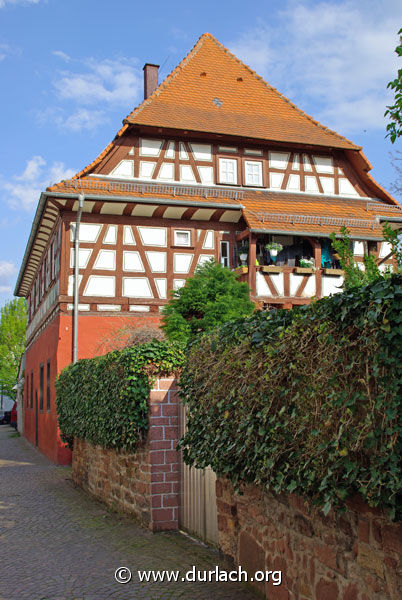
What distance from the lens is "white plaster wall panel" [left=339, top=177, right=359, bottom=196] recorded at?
2256 centimetres

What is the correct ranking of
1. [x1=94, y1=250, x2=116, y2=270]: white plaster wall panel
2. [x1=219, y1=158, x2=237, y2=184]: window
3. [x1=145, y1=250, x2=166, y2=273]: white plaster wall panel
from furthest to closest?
1. [x1=219, y1=158, x2=237, y2=184]: window
2. [x1=145, y1=250, x2=166, y2=273]: white plaster wall panel
3. [x1=94, y1=250, x2=116, y2=270]: white plaster wall panel

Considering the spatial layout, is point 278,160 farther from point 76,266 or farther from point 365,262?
point 365,262

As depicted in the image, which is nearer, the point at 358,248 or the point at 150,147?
the point at 150,147

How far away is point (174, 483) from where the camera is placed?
26.6 feet

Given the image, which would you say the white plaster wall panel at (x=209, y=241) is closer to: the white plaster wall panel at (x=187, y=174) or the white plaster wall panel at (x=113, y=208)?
the white plaster wall panel at (x=187, y=174)

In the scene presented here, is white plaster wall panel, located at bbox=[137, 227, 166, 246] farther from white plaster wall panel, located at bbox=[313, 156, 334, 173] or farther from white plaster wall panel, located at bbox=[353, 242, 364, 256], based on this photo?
white plaster wall panel, located at bbox=[313, 156, 334, 173]

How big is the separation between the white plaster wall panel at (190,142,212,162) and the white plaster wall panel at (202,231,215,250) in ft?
8.81

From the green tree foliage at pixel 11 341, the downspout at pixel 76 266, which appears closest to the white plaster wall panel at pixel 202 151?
the downspout at pixel 76 266

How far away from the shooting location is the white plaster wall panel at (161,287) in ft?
63.6

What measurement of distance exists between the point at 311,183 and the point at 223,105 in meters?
4.17

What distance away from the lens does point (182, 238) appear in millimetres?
19984

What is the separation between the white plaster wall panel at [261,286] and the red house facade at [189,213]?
35 millimetres

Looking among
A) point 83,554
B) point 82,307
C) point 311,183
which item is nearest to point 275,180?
point 311,183

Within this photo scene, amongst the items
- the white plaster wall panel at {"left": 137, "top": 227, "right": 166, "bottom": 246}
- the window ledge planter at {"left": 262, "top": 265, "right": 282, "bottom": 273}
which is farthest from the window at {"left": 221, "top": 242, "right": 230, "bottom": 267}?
the white plaster wall panel at {"left": 137, "top": 227, "right": 166, "bottom": 246}
